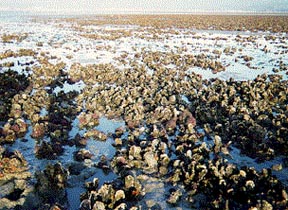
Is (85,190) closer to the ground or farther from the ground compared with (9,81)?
closer to the ground

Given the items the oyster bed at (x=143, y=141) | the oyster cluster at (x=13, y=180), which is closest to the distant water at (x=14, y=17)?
the oyster bed at (x=143, y=141)

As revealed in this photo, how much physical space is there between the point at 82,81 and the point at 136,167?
1046cm

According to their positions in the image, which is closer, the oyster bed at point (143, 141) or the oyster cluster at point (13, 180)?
the oyster cluster at point (13, 180)

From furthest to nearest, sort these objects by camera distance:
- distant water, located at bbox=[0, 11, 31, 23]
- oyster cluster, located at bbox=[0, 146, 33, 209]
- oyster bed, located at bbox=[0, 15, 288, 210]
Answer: distant water, located at bbox=[0, 11, 31, 23] → oyster bed, located at bbox=[0, 15, 288, 210] → oyster cluster, located at bbox=[0, 146, 33, 209]

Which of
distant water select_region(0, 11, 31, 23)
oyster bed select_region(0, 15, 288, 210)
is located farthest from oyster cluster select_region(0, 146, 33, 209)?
distant water select_region(0, 11, 31, 23)

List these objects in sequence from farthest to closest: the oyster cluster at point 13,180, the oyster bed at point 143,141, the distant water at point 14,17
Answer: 1. the distant water at point 14,17
2. the oyster bed at point 143,141
3. the oyster cluster at point 13,180

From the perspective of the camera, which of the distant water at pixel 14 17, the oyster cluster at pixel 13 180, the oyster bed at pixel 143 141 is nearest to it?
the oyster cluster at pixel 13 180

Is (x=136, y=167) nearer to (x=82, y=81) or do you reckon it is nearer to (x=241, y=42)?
(x=82, y=81)

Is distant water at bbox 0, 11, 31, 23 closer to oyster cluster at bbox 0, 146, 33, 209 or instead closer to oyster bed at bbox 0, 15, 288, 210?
oyster bed at bbox 0, 15, 288, 210

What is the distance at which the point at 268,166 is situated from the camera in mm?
10016

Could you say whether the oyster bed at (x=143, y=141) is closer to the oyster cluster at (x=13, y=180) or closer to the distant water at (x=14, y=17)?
the oyster cluster at (x=13, y=180)

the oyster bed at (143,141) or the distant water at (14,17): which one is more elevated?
the distant water at (14,17)

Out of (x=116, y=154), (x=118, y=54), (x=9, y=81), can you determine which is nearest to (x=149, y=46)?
(x=118, y=54)

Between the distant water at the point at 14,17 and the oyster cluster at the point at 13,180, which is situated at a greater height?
the distant water at the point at 14,17
